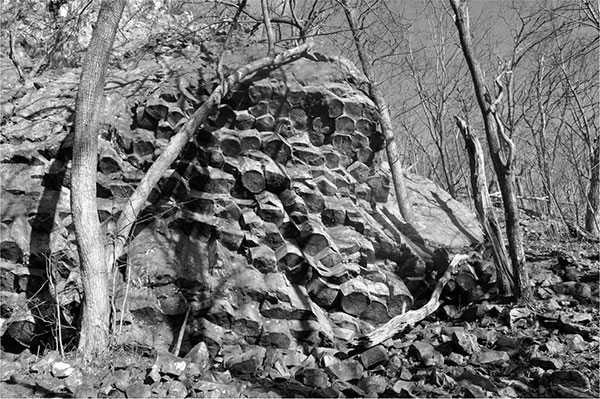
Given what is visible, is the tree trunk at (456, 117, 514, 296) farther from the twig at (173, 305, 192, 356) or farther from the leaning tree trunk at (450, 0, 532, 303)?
the twig at (173, 305, 192, 356)

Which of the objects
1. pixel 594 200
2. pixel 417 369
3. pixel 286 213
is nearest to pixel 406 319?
pixel 417 369

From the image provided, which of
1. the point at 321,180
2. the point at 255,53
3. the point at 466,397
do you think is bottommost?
the point at 466,397

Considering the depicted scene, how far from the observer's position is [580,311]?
5.12m

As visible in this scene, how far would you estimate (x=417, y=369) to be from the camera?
4.33m

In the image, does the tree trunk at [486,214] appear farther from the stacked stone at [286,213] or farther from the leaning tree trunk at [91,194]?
the leaning tree trunk at [91,194]

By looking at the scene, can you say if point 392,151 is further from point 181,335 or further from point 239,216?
point 181,335

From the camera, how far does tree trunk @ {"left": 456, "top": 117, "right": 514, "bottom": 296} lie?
5531 mm

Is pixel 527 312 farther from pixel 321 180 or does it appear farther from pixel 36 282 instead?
pixel 36 282

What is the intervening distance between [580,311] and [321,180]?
376cm

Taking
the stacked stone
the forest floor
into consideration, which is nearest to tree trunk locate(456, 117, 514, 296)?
the forest floor

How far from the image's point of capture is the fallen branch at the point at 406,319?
4.72 m

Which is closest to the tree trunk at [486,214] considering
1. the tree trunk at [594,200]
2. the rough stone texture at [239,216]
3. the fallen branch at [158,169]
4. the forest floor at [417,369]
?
the forest floor at [417,369]

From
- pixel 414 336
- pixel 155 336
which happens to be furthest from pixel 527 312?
pixel 155 336

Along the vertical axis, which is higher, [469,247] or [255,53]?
[255,53]
